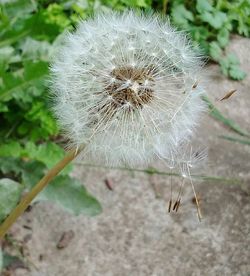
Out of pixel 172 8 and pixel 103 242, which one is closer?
pixel 103 242

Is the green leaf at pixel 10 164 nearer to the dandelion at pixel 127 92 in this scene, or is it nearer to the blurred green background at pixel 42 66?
the blurred green background at pixel 42 66

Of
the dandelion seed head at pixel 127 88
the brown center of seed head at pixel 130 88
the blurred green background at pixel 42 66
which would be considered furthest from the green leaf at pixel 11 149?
the brown center of seed head at pixel 130 88

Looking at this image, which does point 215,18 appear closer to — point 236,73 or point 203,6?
point 203,6

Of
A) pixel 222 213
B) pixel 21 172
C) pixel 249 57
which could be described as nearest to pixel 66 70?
pixel 21 172

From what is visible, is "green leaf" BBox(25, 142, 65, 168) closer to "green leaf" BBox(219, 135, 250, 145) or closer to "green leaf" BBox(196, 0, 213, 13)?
"green leaf" BBox(219, 135, 250, 145)

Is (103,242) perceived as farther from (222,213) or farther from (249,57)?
(249,57)

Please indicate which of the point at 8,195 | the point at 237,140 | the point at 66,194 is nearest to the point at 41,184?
the point at 8,195
